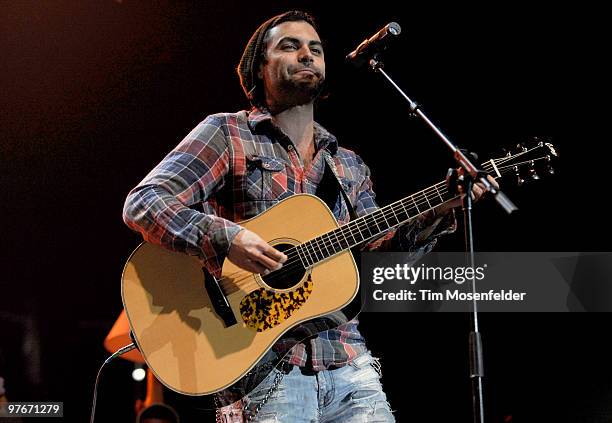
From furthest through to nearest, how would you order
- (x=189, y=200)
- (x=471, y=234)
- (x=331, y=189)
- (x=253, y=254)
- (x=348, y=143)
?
(x=348, y=143), (x=331, y=189), (x=189, y=200), (x=253, y=254), (x=471, y=234)

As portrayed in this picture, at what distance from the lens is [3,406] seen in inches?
174

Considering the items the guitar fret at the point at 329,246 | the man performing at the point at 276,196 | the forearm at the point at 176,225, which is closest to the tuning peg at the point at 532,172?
the man performing at the point at 276,196

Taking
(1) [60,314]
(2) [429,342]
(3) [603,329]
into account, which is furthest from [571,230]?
(1) [60,314]

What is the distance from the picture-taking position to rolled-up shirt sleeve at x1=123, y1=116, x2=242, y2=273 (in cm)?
229

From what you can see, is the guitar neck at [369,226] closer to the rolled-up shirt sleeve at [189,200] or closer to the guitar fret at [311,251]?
the guitar fret at [311,251]

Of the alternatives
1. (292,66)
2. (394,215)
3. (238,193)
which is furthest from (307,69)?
(394,215)

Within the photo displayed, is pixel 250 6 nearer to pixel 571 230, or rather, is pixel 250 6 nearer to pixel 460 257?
pixel 460 257

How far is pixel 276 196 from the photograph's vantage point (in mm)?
2551

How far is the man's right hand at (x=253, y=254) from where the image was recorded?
2.24 meters

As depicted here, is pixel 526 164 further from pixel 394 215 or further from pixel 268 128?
pixel 268 128

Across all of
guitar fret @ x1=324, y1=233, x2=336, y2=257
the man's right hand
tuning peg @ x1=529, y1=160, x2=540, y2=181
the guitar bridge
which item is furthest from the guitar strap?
tuning peg @ x1=529, y1=160, x2=540, y2=181

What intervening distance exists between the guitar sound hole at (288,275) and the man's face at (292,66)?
767 millimetres

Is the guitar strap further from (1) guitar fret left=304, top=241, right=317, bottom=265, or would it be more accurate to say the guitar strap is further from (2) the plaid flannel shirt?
(1) guitar fret left=304, top=241, right=317, bottom=265

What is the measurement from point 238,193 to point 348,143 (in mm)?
2239
